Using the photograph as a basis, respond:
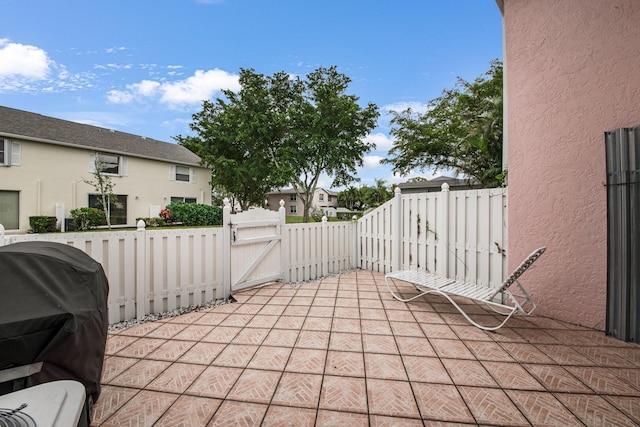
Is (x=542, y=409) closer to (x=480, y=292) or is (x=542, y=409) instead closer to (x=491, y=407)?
(x=491, y=407)

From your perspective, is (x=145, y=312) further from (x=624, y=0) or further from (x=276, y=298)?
(x=624, y=0)

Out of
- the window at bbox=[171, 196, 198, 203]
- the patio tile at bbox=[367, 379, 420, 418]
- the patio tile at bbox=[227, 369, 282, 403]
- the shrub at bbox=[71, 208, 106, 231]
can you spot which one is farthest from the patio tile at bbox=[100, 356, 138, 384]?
the window at bbox=[171, 196, 198, 203]

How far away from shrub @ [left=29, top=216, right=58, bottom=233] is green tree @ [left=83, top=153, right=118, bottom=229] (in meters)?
2.26

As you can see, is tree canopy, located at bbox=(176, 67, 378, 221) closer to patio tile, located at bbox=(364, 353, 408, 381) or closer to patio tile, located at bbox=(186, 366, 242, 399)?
patio tile, located at bbox=(364, 353, 408, 381)

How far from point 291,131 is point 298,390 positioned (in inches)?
675

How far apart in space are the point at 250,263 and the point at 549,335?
4.50 m

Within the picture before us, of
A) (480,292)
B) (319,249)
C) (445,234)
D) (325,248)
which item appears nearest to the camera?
(480,292)

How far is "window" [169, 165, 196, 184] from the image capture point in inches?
746

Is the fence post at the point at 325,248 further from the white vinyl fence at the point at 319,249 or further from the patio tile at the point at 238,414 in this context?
the patio tile at the point at 238,414

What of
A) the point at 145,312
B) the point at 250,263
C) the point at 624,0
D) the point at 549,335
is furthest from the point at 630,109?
the point at 145,312

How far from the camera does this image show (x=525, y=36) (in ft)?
12.7

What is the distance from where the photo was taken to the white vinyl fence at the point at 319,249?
11.6 ft

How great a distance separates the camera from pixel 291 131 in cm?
1769

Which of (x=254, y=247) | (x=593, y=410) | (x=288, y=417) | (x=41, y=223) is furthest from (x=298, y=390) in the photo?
(x=41, y=223)
